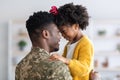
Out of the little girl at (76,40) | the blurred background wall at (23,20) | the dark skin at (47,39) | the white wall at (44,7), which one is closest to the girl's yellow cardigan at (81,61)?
the little girl at (76,40)

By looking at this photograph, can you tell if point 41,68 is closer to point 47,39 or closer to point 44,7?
point 47,39

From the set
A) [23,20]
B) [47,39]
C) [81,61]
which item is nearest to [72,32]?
[81,61]

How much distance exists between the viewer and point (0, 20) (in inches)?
185

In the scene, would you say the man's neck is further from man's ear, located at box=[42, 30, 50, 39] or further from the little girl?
the little girl

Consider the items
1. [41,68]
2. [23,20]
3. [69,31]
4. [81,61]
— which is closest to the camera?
[41,68]

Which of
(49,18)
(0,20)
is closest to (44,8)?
(0,20)

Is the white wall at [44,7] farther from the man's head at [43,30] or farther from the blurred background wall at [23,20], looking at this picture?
the man's head at [43,30]

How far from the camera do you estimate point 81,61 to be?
1.73 m

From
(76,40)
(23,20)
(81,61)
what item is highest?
(23,20)

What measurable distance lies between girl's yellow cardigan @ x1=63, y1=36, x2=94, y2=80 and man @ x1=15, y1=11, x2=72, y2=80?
252 mm

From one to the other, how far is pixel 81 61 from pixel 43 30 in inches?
16.7

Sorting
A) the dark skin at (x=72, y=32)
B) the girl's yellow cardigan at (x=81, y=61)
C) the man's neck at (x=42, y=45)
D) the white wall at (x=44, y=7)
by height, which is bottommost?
the girl's yellow cardigan at (x=81, y=61)

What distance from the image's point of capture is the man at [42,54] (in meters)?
1.35

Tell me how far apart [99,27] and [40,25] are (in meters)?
3.28
